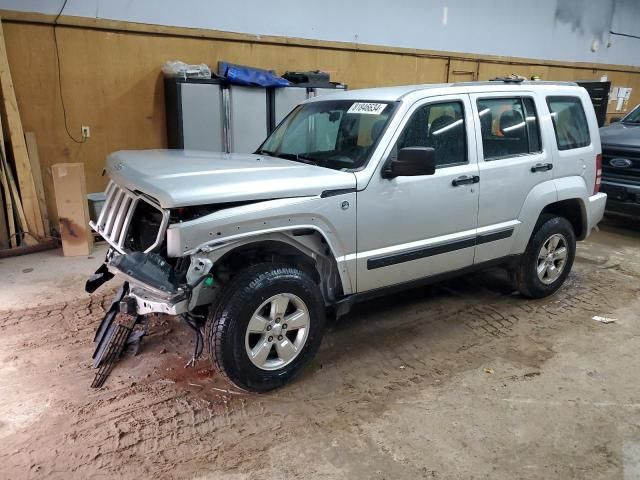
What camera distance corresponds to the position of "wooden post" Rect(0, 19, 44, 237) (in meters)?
5.72

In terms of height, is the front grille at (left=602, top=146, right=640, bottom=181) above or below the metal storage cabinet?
below

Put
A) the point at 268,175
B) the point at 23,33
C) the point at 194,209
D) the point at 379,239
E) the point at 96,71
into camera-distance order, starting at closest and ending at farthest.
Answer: the point at 194,209 → the point at 268,175 → the point at 379,239 → the point at 23,33 → the point at 96,71

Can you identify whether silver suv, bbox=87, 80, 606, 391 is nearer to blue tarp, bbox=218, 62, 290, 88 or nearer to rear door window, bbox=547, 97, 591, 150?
rear door window, bbox=547, 97, 591, 150

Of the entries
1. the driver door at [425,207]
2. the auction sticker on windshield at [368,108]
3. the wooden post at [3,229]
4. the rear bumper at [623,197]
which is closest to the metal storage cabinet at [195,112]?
the wooden post at [3,229]

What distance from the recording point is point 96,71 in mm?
6438

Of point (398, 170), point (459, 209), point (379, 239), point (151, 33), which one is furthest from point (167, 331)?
point (151, 33)

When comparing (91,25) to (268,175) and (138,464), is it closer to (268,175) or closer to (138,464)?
(268,175)

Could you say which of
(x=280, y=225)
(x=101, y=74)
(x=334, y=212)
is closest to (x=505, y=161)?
(x=334, y=212)

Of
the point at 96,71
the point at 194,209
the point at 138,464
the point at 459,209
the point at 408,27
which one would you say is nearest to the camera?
the point at 138,464

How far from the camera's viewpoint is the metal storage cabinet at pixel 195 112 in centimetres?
658

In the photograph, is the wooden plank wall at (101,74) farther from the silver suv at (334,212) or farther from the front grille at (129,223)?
the front grille at (129,223)

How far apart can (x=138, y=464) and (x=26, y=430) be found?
2.49 feet

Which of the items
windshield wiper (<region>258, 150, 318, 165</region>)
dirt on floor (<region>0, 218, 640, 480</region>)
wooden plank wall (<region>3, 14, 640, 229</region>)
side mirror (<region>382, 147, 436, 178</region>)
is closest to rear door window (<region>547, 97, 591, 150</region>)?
dirt on floor (<region>0, 218, 640, 480</region>)

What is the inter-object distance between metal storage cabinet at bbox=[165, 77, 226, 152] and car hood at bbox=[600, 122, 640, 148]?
5567mm
